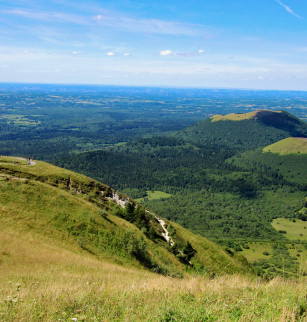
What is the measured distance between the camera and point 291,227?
116 m

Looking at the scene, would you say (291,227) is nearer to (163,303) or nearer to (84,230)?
(84,230)

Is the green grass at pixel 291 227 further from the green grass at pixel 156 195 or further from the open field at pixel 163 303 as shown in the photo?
the open field at pixel 163 303

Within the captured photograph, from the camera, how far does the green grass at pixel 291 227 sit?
107562mm

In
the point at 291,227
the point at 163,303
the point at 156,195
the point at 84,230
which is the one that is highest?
the point at 163,303

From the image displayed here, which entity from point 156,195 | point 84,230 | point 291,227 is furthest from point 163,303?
point 156,195

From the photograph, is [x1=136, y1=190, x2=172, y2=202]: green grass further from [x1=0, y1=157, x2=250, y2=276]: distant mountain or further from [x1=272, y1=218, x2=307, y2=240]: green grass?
[x1=0, y1=157, x2=250, y2=276]: distant mountain

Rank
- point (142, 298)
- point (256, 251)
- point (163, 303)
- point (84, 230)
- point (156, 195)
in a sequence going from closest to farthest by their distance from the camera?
1. point (163, 303)
2. point (142, 298)
3. point (84, 230)
4. point (256, 251)
5. point (156, 195)

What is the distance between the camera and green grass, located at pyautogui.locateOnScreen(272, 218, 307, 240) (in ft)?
353

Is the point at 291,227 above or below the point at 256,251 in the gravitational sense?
below

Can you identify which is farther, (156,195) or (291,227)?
(156,195)

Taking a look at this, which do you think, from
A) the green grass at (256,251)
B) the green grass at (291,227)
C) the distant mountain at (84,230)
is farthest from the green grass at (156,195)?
the distant mountain at (84,230)

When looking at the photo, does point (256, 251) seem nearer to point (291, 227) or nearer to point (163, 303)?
point (291, 227)

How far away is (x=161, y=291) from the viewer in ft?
28.9

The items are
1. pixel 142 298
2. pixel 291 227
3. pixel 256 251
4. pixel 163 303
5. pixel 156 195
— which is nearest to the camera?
pixel 163 303
